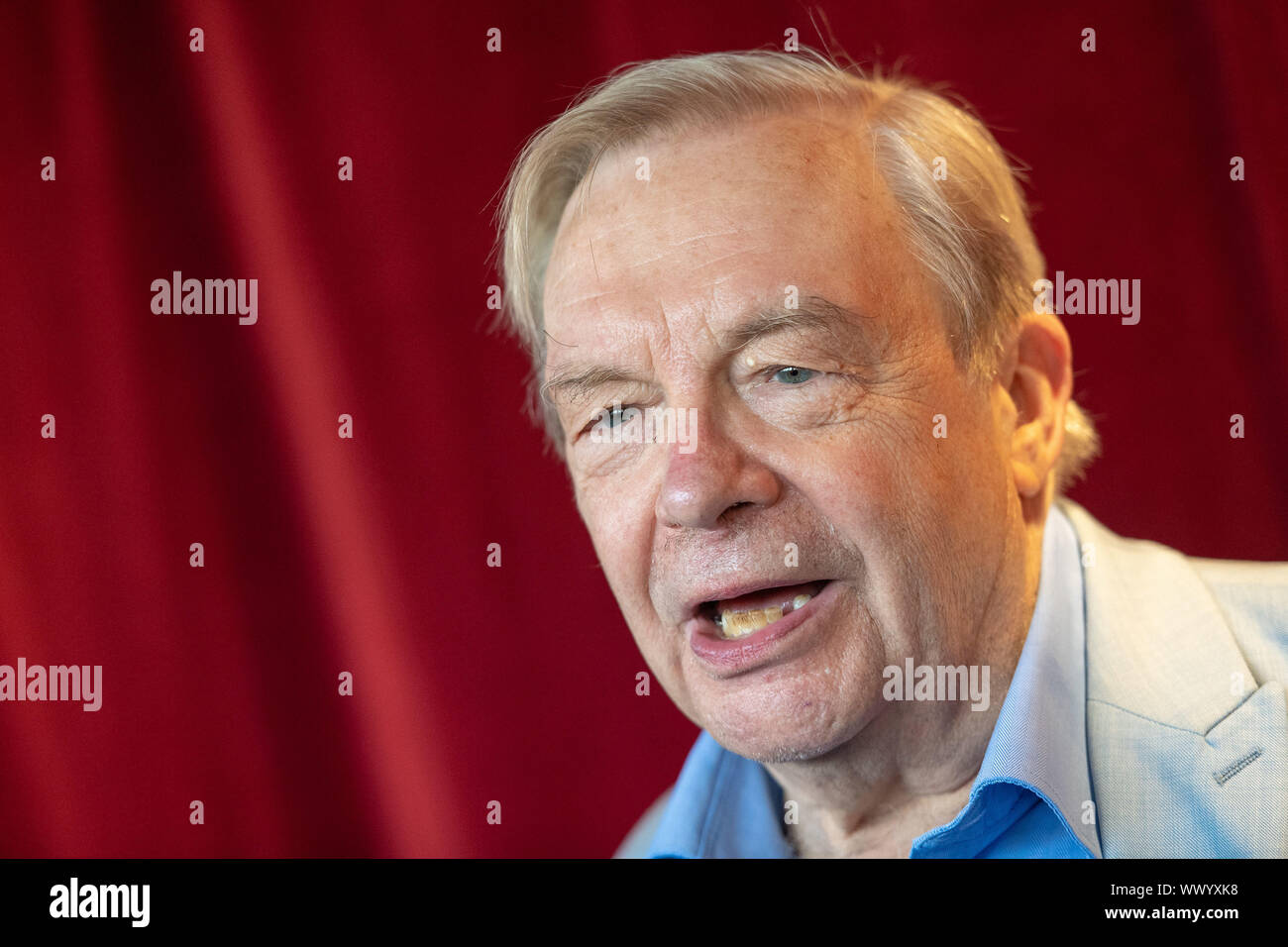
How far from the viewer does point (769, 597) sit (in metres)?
1.28

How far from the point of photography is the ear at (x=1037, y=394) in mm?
1351

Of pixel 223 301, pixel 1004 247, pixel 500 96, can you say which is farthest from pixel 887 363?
pixel 223 301

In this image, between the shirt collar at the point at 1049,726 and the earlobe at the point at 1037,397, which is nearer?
the shirt collar at the point at 1049,726

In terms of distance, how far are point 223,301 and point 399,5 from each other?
49cm

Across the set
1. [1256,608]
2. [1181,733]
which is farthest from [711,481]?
[1256,608]

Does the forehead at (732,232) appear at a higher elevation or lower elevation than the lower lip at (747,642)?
higher

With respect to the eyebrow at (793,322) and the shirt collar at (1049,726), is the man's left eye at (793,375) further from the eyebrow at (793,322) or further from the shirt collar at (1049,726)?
the shirt collar at (1049,726)

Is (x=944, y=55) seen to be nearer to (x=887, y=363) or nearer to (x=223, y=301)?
(x=887, y=363)

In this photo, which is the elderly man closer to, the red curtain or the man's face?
the man's face

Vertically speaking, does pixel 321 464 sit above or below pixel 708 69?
below

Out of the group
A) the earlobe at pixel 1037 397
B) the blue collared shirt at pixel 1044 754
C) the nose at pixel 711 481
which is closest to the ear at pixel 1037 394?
the earlobe at pixel 1037 397

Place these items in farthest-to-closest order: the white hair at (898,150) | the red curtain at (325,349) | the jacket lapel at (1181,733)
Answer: the red curtain at (325,349)
the white hair at (898,150)
the jacket lapel at (1181,733)

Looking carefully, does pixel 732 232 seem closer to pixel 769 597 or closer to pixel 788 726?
pixel 769 597
